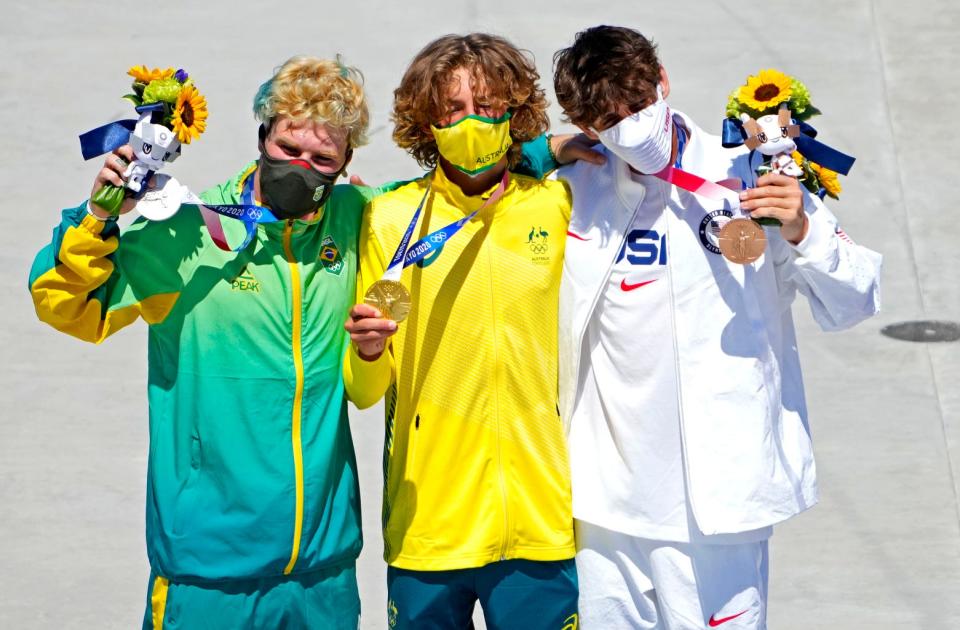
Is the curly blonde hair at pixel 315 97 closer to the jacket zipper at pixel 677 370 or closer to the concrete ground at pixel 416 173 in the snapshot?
the jacket zipper at pixel 677 370

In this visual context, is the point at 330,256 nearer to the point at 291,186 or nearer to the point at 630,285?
the point at 291,186

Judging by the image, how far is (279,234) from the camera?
3.87 m

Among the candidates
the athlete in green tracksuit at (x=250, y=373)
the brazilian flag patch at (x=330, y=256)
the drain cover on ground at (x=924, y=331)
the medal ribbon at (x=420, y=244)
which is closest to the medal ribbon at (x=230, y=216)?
the athlete in green tracksuit at (x=250, y=373)

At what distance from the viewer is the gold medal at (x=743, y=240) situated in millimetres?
3736

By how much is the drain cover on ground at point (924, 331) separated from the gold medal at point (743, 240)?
11.5 ft

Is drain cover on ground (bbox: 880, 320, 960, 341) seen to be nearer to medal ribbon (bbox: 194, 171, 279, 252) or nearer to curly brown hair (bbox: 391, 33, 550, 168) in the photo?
curly brown hair (bbox: 391, 33, 550, 168)

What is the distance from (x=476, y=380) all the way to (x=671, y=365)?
0.52 meters

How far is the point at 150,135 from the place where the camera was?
12.0 ft

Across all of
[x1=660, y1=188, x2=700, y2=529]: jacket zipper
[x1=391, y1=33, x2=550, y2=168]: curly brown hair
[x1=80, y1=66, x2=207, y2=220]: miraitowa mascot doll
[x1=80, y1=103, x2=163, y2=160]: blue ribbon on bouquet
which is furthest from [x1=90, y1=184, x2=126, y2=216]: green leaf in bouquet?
[x1=660, y1=188, x2=700, y2=529]: jacket zipper

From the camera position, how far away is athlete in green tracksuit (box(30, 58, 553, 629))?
3.80m

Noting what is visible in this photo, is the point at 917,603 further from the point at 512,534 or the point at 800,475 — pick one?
the point at 512,534

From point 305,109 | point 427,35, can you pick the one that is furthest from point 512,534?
point 427,35

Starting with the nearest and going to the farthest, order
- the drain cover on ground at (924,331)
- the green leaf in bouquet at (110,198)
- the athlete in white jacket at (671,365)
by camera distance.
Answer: the green leaf in bouquet at (110,198) < the athlete in white jacket at (671,365) < the drain cover on ground at (924,331)

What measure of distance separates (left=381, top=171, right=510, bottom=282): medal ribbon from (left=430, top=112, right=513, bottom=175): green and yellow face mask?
11 cm
